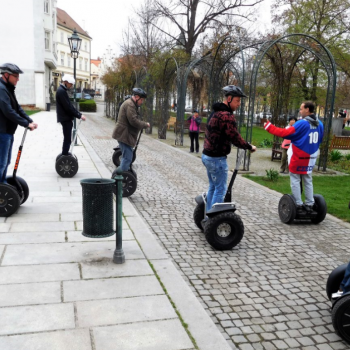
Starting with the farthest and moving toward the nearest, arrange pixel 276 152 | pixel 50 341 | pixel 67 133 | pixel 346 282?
pixel 276 152 < pixel 67 133 < pixel 346 282 < pixel 50 341

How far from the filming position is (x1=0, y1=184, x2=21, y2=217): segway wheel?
522cm

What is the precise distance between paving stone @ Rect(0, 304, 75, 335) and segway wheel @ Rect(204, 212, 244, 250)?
81.6 inches

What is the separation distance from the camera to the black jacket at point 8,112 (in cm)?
511

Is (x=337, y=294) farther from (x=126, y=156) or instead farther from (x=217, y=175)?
(x=126, y=156)

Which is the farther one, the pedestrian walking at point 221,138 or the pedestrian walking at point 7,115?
the pedestrian walking at point 7,115

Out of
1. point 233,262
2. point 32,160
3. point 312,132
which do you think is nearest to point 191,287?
point 233,262

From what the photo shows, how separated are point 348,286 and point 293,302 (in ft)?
2.30

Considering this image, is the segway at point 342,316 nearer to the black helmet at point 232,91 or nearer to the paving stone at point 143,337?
the paving stone at point 143,337

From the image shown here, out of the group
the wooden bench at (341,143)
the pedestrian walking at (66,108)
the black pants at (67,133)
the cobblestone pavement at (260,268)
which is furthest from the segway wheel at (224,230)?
the wooden bench at (341,143)

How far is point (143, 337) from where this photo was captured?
2.80 metres

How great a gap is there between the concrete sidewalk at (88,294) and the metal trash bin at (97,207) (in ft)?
1.12

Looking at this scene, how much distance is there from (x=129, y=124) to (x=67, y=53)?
73.7 metres

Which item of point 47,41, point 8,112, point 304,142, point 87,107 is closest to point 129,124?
point 8,112

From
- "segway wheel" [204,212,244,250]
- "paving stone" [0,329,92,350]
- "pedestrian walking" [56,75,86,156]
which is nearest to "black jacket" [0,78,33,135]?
"pedestrian walking" [56,75,86,156]
